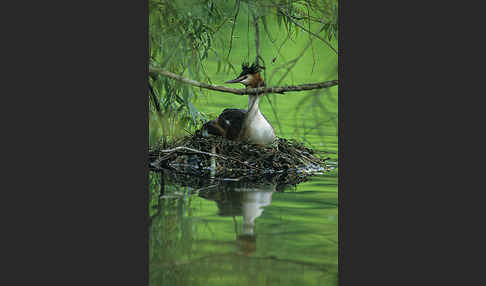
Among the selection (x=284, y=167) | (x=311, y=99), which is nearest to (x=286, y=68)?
(x=311, y=99)

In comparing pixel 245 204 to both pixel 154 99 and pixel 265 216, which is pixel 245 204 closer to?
pixel 265 216

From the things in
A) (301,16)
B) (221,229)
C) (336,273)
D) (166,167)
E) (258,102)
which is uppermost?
(301,16)

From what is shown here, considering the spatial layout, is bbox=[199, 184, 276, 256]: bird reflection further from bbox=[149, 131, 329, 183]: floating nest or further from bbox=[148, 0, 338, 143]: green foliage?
bbox=[148, 0, 338, 143]: green foliage

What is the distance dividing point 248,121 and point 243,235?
567 millimetres

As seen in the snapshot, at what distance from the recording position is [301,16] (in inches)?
132

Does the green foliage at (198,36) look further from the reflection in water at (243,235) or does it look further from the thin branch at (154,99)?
the reflection in water at (243,235)

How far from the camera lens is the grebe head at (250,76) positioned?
3.36m

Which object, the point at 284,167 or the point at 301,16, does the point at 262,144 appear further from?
the point at 301,16

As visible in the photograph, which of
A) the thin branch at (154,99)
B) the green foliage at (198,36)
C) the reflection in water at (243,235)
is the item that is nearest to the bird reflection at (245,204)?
the reflection in water at (243,235)

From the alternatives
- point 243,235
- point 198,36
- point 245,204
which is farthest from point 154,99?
point 243,235

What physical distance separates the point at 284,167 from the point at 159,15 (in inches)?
37.2

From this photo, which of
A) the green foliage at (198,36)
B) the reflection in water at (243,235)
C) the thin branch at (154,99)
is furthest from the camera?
the thin branch at (154,99)

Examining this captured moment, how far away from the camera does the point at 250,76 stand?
11.1 feet

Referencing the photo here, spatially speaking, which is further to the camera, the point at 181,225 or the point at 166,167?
the point at 166,167
